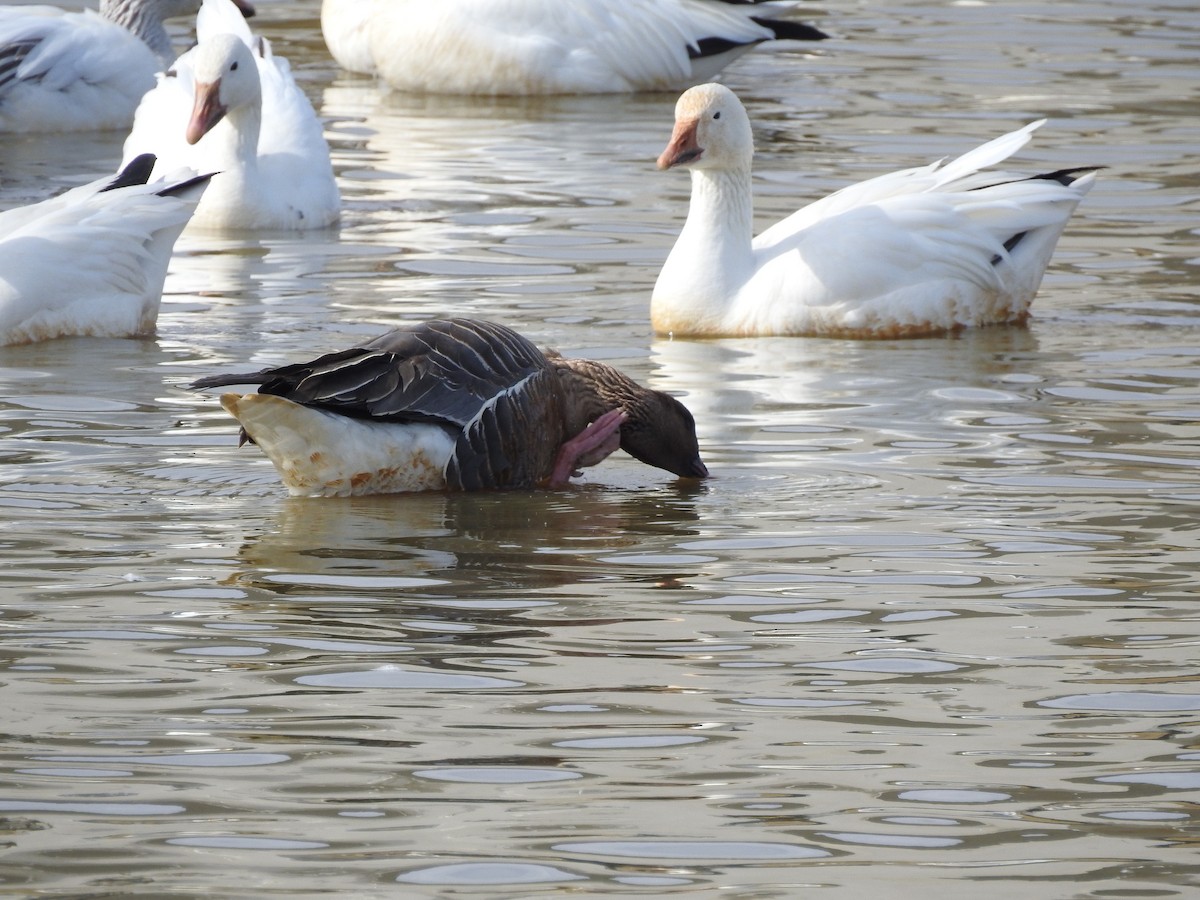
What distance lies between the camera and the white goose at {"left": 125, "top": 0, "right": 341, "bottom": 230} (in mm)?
11953

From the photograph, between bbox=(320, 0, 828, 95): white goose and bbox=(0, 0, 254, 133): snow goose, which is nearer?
bbox=(0, 0, 254, 133): snow goose

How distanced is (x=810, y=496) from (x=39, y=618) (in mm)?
2569

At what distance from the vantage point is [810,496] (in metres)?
6.91

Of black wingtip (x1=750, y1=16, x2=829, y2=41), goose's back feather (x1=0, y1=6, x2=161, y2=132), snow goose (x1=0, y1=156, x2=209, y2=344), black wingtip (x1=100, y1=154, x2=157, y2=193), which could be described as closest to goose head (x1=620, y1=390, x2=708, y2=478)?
snow goose (x1=0, y1=156, x2=209, y2=344)

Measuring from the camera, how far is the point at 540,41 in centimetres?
1722

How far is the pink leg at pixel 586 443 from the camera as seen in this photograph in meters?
7.41

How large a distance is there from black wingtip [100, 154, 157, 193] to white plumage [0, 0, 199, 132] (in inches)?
225

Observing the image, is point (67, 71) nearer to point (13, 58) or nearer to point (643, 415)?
point (13, 58)

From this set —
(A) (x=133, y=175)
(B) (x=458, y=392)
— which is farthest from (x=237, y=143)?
(B) (x=458, y=392)

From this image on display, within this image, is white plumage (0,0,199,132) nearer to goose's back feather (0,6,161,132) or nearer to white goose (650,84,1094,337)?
goose's back feather (0,6,161,132)

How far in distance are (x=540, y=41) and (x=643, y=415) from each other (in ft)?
33.6

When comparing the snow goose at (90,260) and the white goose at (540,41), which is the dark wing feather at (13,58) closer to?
the white goose at (540,41)

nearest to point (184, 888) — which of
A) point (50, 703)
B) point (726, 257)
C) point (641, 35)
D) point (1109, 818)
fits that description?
point (50, 703)

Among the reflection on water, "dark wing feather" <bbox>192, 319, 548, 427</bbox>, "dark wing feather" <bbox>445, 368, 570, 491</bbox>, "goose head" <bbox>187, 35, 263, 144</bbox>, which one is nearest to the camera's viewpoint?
the reflection on water
